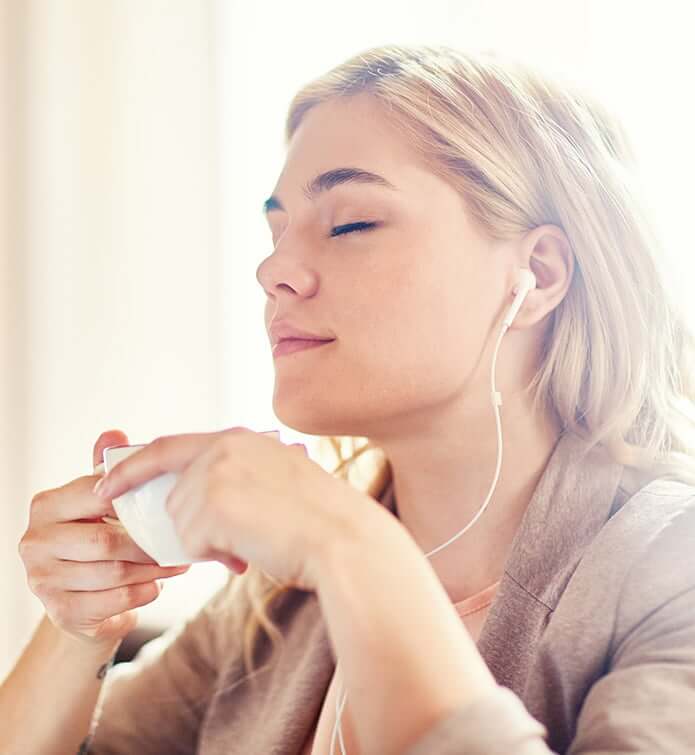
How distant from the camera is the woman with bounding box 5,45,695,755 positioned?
101 centimetres

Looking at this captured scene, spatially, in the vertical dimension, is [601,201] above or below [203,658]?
above

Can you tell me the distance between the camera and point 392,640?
0.76m

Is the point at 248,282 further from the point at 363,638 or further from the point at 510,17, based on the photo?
the point at 363,638

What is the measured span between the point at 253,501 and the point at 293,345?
36 cm

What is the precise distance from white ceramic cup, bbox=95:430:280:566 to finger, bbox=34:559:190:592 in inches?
8.4

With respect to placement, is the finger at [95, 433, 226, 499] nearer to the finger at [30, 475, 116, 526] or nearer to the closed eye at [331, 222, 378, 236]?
the finger at [30, 475, 116, 526]

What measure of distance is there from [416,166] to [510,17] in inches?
22.2

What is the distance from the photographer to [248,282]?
1924mm

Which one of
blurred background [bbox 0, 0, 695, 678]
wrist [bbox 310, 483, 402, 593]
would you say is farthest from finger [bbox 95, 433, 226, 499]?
blurred background [bbox 0, 0, 695, 678]

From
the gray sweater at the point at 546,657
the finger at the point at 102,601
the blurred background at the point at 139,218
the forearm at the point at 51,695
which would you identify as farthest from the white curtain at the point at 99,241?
the finger at the point at 102,601

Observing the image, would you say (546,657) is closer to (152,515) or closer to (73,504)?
(152,515)

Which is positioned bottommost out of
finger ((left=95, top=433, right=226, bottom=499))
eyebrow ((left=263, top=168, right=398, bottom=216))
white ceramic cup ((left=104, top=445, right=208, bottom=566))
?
white ceramic cup ((left=104, top=445, right=208, bottom=566))

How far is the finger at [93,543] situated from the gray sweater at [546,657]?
11.9 inches

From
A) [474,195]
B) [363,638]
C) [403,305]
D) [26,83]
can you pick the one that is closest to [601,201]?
[474,195]
